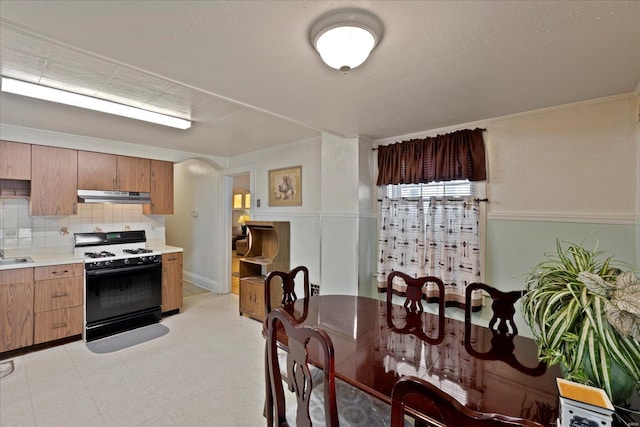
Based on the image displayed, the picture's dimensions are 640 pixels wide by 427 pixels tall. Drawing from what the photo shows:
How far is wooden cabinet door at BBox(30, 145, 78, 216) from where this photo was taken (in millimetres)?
3178

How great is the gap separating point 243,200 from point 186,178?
3237 millimetres

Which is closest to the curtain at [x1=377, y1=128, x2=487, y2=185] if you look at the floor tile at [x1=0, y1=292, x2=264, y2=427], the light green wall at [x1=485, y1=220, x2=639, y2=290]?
the light green wall at [x1=485, y1=220, x2=639, y2=290]

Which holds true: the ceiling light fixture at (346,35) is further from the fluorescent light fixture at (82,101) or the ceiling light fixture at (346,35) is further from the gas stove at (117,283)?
the gas stove at (117,283)

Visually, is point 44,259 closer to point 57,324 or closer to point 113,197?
point 57,324

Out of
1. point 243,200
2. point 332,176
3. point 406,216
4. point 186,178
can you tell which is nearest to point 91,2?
point 332,176

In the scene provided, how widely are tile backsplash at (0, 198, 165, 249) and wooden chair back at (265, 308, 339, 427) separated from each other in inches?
146

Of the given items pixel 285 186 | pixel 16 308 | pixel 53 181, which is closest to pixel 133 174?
pixel 53 181

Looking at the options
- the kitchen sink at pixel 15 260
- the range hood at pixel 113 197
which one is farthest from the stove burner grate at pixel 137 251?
the kitchen sink at pixel 15 260

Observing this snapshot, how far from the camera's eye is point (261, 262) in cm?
394

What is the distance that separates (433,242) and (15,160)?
14.6 ft

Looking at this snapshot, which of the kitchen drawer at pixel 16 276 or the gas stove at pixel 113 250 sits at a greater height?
the gas stove at pixel 113 250

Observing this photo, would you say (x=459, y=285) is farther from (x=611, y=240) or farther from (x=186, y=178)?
(x=186, y=178)

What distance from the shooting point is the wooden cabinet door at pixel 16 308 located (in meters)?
2.77

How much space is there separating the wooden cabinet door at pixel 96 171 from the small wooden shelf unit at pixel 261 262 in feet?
6.03
